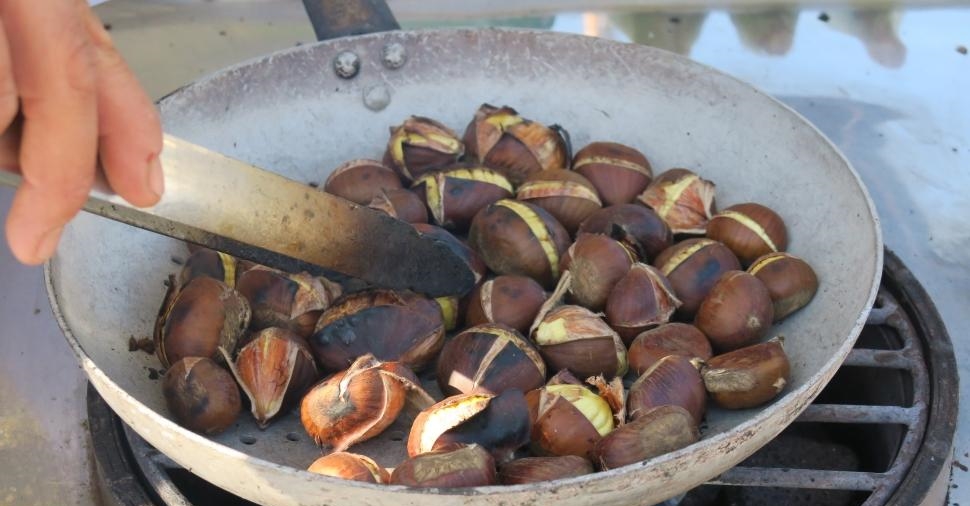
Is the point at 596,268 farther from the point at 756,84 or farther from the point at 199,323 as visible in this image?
the point at 756,84

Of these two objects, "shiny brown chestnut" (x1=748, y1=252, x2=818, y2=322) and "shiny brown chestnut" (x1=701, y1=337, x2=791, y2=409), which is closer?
"shiny brown chestnut" (x1=701, y1=337, x2=791, y2=409)

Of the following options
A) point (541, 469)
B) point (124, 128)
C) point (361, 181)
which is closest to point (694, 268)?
point (541, 469)

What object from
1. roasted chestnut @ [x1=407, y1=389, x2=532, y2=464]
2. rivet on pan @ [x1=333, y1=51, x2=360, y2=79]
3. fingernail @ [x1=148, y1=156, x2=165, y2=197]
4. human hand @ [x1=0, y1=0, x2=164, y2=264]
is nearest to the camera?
human hand @ [x1=0, y1=0, x2=164, y2=264]

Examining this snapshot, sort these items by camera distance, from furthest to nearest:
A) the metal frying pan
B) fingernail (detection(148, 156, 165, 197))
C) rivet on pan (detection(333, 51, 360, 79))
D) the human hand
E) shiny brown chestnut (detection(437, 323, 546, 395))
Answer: rivet on pan (detection(333, 51, 360, 79)) → shiny brown chestnut (detection(437, 323, 546, 395)) → the metal frying pan → fingernail (detection(148, 156, 165, 197)) → the human hand

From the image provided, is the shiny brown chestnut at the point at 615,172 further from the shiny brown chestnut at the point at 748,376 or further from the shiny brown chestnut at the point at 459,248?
the shiny brown chestnut at the point at 748,376

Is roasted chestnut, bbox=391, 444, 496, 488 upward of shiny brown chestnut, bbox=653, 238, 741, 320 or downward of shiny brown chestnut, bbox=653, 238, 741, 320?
downward

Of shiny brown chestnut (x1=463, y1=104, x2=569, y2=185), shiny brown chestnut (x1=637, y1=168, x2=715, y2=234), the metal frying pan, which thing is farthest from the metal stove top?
shiny brown chestnut (x1=463, y1=104, x2=569, y2=185)

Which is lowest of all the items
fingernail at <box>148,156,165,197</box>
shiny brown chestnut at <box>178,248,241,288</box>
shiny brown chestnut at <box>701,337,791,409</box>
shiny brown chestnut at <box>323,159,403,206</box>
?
shiny brown chestnut at <box>178,248,241,288</box>

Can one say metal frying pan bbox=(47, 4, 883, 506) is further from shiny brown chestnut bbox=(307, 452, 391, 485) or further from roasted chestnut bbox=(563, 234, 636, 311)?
roasted chestnut bbox=(563, 234, 636, 311)
